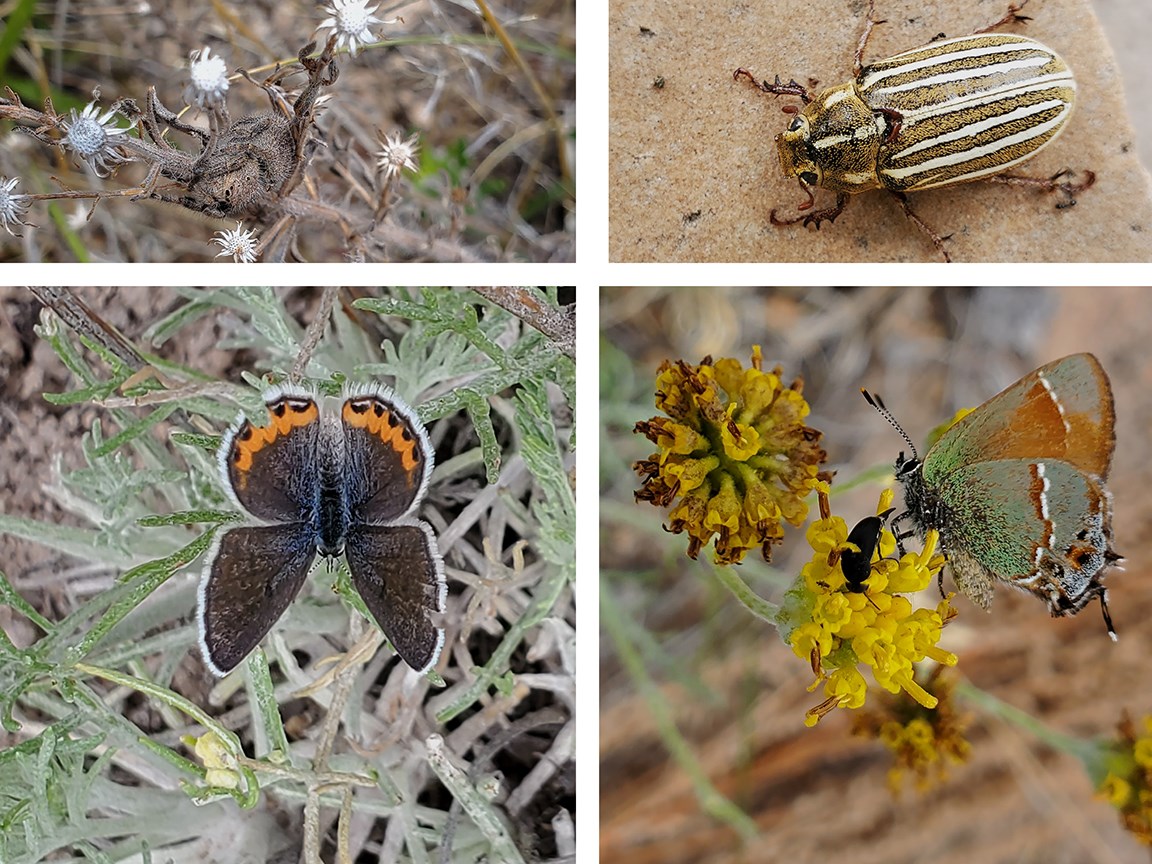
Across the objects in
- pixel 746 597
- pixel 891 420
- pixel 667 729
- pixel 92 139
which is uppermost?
pixel 92 139

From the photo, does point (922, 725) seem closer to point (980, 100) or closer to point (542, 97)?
point (980, 100)

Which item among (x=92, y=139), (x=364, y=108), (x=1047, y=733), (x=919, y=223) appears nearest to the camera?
(x=92, y=139)

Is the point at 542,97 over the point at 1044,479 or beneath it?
over

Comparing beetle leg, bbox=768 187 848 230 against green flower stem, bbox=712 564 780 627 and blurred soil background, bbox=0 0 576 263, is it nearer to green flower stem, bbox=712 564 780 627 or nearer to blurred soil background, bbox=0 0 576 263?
blurred soil background, bbox=0 0 576 263

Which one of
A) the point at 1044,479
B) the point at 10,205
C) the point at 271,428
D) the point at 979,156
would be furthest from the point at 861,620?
the point at 10,205

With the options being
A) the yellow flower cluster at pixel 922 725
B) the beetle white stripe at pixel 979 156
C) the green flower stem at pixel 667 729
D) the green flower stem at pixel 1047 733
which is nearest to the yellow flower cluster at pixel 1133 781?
the green flower stem at pixel 1047 733

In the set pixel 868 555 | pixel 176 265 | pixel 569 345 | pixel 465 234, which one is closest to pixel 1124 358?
pixel 868 555

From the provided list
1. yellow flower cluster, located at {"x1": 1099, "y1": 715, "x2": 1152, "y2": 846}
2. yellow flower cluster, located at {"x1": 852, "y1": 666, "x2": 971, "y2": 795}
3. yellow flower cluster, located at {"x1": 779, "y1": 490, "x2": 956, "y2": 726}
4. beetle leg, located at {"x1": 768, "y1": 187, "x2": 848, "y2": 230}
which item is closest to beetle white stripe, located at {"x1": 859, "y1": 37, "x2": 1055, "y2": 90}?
beetle leg, located at {"x1": 768, "y1": 187, "x2": 848, "y2": 230}

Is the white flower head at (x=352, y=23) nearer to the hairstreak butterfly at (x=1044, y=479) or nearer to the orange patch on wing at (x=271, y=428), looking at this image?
the orange patch on wing at (x=271, y=428)
